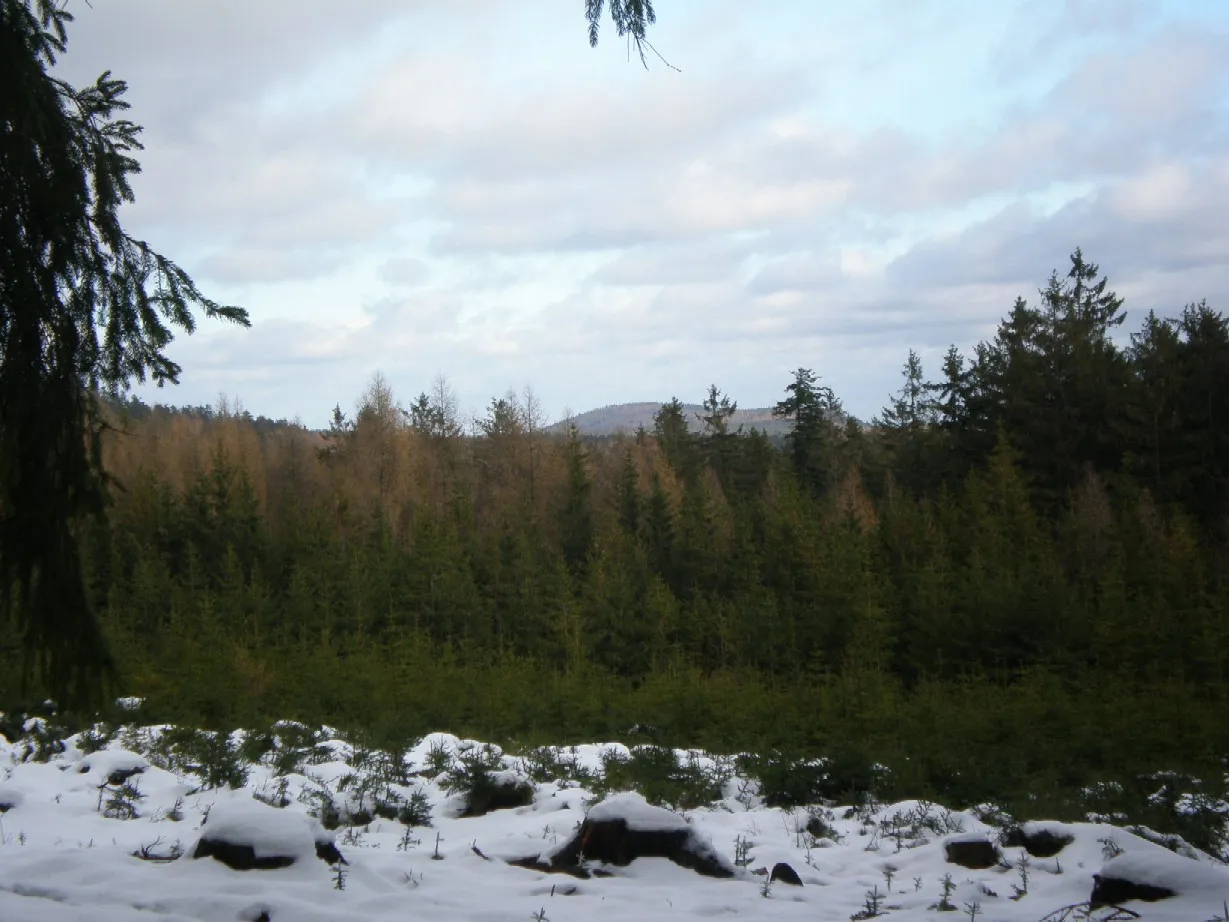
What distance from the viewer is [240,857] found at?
5355 millimetres

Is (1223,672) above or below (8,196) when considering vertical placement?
below

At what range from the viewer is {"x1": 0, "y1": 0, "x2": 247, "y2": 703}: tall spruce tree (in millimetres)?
4961

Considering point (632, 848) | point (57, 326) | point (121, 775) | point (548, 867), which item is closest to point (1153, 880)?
point (632, 848)

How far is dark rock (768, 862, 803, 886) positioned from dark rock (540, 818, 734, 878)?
27 cm

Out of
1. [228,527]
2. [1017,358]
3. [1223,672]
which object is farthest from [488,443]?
[1223,672]

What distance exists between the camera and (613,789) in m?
8.66

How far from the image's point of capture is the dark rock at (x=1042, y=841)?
6.36 meters

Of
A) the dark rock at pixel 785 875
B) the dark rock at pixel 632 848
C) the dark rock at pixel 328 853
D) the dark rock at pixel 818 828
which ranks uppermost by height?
the dark rock at pixel 328 853

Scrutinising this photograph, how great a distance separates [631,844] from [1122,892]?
2.66 m

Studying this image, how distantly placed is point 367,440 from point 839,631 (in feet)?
109

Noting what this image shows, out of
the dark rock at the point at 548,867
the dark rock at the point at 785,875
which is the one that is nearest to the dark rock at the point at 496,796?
the dark rock at the point at 548,867

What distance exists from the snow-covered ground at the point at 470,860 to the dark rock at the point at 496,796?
0.08 metres

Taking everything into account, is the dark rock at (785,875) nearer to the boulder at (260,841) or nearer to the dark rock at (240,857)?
the boulder at (260,841)

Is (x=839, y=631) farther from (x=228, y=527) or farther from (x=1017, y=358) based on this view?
(x=228, y=527)
